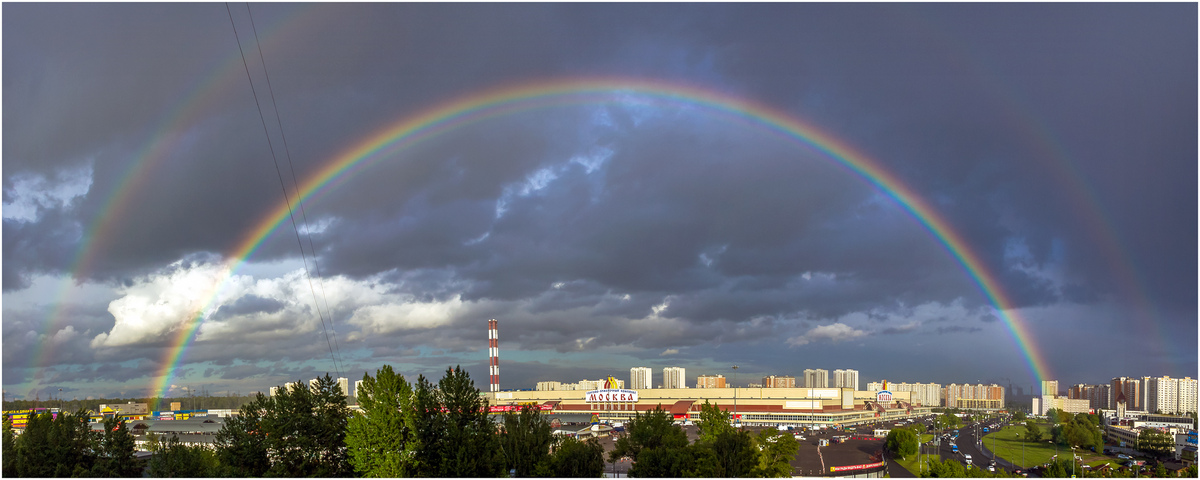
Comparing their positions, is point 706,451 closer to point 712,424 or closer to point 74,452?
point 712,424

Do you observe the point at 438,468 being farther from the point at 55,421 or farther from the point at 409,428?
the point at 55,421

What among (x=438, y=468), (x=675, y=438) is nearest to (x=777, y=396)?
(x=675, y=438)

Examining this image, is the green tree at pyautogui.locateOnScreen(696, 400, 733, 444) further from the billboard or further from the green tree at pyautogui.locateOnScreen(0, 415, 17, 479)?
the green tree at pyautogui.locateOnScreen(0, 415, 17, 479)

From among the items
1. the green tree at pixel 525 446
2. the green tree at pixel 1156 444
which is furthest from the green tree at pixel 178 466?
the green tree at pixel 1156 444

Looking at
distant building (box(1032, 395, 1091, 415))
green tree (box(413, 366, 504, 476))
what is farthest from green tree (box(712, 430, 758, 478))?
distant building (box(1032, 395, 1091, 415))

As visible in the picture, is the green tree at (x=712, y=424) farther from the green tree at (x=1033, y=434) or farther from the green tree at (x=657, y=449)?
the green tree at (x=1033, y=434)

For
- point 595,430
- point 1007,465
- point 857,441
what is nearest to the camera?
point 1007,465
